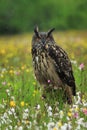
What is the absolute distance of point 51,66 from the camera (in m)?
8.77

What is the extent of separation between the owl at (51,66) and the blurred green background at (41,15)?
4671 centimetres

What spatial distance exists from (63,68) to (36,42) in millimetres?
595

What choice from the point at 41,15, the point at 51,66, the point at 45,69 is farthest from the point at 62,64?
the point at 41,15

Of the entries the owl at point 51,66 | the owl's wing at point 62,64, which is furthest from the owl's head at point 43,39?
the owl's wing at point 62,64

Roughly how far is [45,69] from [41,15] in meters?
52.0

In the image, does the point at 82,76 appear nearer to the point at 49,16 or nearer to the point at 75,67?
the point at 75,67

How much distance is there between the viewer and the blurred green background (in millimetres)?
56688

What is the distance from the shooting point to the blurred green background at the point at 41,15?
56.7 m

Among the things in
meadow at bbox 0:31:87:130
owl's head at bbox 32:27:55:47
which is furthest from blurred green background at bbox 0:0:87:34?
owl's head at bbox 32:27:55:47

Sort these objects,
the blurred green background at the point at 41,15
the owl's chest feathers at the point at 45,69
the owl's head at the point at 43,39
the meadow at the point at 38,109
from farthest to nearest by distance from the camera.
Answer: the blurred green background at the point at 41,15
the owl's head at the point at 43,39
the owl's chest feathers at the point at 45,69
the meadow at the point at 38,109

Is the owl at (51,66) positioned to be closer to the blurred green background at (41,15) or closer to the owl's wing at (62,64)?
the owl's wing at (62,64)

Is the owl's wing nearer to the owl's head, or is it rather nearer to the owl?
the owl

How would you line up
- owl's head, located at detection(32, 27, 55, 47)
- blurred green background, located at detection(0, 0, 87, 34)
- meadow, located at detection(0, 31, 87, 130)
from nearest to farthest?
meadow, located at detection(0, 31, 87, 130) < owl's head, located at detection(32, 27, 55, 47) < blurred green background, located at detection(0, 0, 87, 34)

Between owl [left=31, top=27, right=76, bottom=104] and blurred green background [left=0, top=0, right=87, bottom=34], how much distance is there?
46.7 meters
